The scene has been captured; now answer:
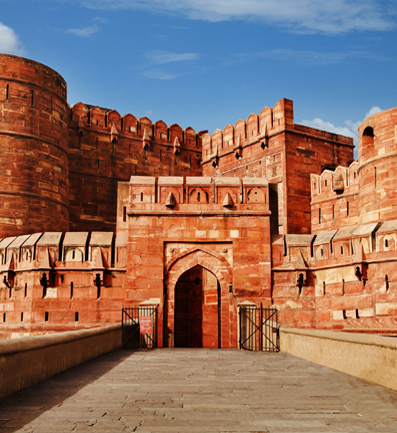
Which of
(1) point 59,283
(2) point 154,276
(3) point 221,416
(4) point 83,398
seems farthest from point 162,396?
(1) point 59,283

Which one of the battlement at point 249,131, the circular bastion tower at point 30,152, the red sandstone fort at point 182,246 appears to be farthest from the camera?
the battlement at point 249,131

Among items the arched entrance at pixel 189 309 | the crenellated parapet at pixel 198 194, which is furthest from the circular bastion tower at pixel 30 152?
the crenellated parapet at pixel 198 194

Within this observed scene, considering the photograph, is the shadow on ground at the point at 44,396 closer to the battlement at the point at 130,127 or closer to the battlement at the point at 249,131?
the battlement at the point at 249,131

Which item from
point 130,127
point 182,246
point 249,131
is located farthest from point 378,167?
point 130,127

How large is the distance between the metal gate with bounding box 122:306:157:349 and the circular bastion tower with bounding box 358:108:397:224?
666 cm

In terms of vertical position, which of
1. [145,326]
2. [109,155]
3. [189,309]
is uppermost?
[109,155]

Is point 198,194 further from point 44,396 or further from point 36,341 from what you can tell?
point 44,396

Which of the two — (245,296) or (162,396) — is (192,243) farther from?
(162,396)

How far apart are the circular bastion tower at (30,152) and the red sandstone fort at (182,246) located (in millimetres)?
35

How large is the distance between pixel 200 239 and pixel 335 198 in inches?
298

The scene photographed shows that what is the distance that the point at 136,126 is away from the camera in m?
24.8

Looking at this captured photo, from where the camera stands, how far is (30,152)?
62.9ft

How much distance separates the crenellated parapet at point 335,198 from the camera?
65.5 ft

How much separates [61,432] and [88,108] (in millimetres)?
21099
